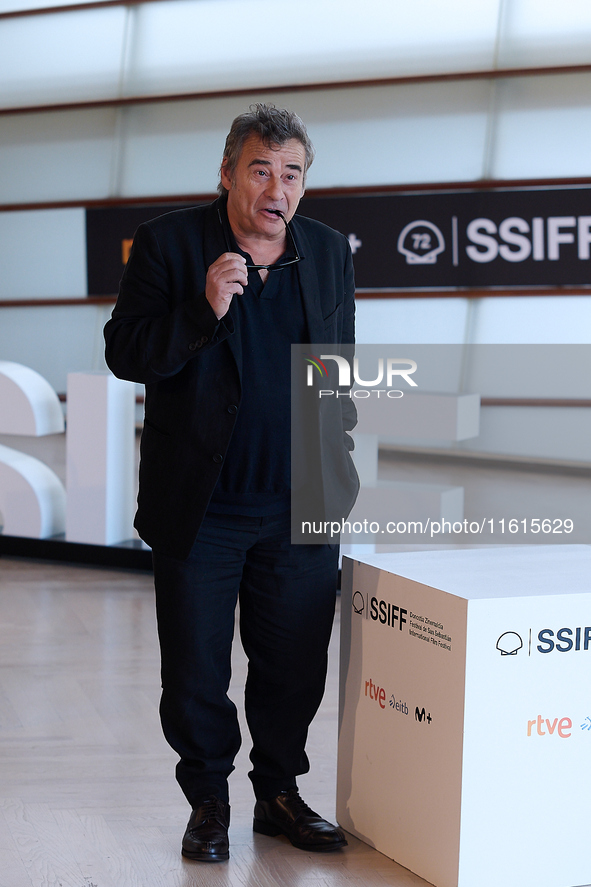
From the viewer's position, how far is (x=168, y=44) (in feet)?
22.5

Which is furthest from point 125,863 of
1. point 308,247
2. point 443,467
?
point 443,467

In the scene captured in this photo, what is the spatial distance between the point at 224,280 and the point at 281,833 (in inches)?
50.0

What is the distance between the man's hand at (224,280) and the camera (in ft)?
5.78

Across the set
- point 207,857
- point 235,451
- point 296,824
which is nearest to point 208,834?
point 207,857

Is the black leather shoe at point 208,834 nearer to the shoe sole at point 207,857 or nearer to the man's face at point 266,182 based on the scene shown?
the shoe sole at point 207,857

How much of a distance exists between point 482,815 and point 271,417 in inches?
34.3

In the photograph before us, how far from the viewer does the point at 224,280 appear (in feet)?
5.77

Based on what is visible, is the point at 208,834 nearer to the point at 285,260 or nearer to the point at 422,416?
the point at 285,260

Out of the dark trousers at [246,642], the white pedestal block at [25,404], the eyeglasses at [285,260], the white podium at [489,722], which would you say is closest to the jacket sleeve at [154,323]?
the eyeglasses at [285,260]

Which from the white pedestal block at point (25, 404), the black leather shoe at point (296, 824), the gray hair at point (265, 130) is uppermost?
the gray hair at point (265, 130)

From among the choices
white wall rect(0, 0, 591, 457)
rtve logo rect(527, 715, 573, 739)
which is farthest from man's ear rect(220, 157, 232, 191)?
white wall rect(0, 0, 591, 457)

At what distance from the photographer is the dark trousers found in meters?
1.97

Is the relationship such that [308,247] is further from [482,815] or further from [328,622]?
[482,815]

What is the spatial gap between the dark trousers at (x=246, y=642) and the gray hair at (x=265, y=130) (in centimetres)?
74
